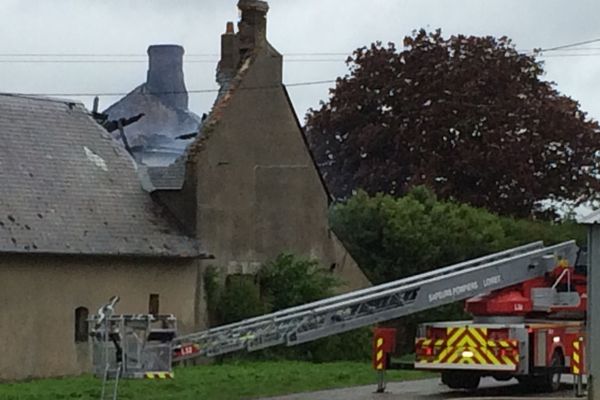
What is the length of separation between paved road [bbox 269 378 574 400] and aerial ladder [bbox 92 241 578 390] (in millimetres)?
1566

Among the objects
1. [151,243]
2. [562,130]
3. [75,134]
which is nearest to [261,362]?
[151,243]

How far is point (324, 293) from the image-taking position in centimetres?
4059

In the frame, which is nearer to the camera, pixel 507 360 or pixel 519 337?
pixel 507 360

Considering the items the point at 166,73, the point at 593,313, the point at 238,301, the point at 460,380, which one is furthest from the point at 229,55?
the point at 593,313

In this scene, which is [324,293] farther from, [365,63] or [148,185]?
[365,63]

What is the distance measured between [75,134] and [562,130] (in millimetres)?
23563

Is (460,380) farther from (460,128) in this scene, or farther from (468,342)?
(460,128)

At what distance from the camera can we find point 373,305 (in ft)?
88.8

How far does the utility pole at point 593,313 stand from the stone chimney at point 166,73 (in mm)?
30148

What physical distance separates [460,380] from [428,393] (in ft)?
2.27

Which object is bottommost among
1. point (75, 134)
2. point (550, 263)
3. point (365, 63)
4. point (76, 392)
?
point (76, 392)

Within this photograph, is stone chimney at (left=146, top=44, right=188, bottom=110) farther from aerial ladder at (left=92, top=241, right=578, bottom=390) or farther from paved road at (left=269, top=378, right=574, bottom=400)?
aerial ladder at (left=92, top=241, right=578, bottom=390)

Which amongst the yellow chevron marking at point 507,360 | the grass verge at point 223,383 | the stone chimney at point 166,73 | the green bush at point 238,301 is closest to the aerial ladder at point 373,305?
the grass verge at point 223,383

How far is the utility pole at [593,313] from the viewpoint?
22.5m
